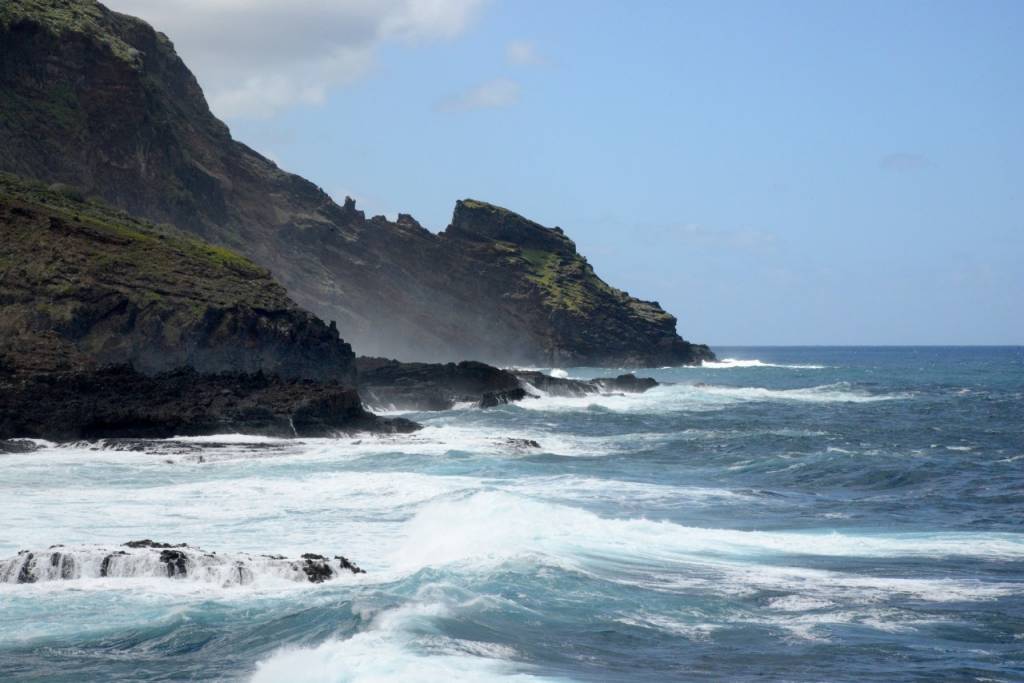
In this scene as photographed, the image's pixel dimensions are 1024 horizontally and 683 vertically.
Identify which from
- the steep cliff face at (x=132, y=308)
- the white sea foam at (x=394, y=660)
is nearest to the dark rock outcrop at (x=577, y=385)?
the steep cliff face at (x=132, y=308)

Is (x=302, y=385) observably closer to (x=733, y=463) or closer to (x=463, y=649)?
(x=733, y=463)

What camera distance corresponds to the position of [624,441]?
45.9m

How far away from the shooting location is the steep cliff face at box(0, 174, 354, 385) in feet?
157

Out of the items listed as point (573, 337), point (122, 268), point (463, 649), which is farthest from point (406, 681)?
point (573, 337)

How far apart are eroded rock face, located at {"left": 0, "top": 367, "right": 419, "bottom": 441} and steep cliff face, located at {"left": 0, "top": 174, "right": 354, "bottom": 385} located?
2002mm

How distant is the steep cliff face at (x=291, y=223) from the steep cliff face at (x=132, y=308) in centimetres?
2748

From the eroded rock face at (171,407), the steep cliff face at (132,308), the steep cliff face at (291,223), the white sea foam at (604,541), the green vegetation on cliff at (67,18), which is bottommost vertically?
the white sea foam at (604,541)

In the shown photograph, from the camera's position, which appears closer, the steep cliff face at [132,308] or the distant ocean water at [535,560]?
the distant ocean water at [535,560]

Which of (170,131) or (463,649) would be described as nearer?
(463,649)

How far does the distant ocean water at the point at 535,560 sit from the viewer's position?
46.7 feet

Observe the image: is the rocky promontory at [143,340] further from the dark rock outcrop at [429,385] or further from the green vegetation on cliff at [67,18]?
the green vegetation on cliff at [67,18]

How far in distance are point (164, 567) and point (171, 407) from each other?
23.6m

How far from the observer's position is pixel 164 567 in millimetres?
18312

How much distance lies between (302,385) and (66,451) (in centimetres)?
1261
